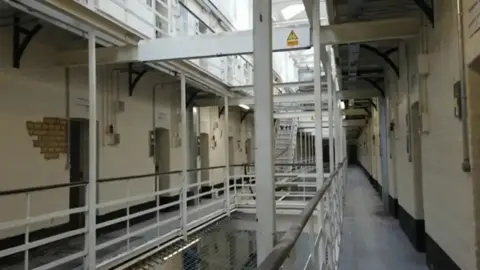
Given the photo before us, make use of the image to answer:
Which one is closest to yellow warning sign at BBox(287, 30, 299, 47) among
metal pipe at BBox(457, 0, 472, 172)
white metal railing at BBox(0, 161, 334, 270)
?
metal pipe at BBox(457, 0, 472, 172)

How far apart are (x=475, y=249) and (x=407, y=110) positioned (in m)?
2.72

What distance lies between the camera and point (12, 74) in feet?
14.1

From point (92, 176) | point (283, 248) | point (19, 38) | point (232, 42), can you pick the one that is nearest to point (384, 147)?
point (232, 42)

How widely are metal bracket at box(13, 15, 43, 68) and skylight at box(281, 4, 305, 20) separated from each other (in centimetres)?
1005

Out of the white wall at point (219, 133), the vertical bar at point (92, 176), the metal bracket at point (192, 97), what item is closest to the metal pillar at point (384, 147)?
the white wall at point (219, 133)

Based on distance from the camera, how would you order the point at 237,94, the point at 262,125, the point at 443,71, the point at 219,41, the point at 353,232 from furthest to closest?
the point at 237,94, the point at 353,232, the point at 219,41, the point at 443,71, the point at 262,125

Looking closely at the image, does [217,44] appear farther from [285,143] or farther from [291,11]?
[291,11]

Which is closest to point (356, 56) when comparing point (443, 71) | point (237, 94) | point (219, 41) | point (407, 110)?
point (407, 110)

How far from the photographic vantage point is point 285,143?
44.0 ft

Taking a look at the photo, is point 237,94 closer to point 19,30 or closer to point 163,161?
point 163,161

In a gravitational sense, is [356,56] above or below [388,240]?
above

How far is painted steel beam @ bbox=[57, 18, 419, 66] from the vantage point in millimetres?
3854

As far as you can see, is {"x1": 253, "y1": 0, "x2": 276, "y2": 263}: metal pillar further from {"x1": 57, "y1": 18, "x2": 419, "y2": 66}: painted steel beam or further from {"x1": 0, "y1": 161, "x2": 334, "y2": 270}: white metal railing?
{"x1": 57, "y1": 18, "x2": 419, "y2": 66}: painted steel beam

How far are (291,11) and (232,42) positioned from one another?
1047cm
